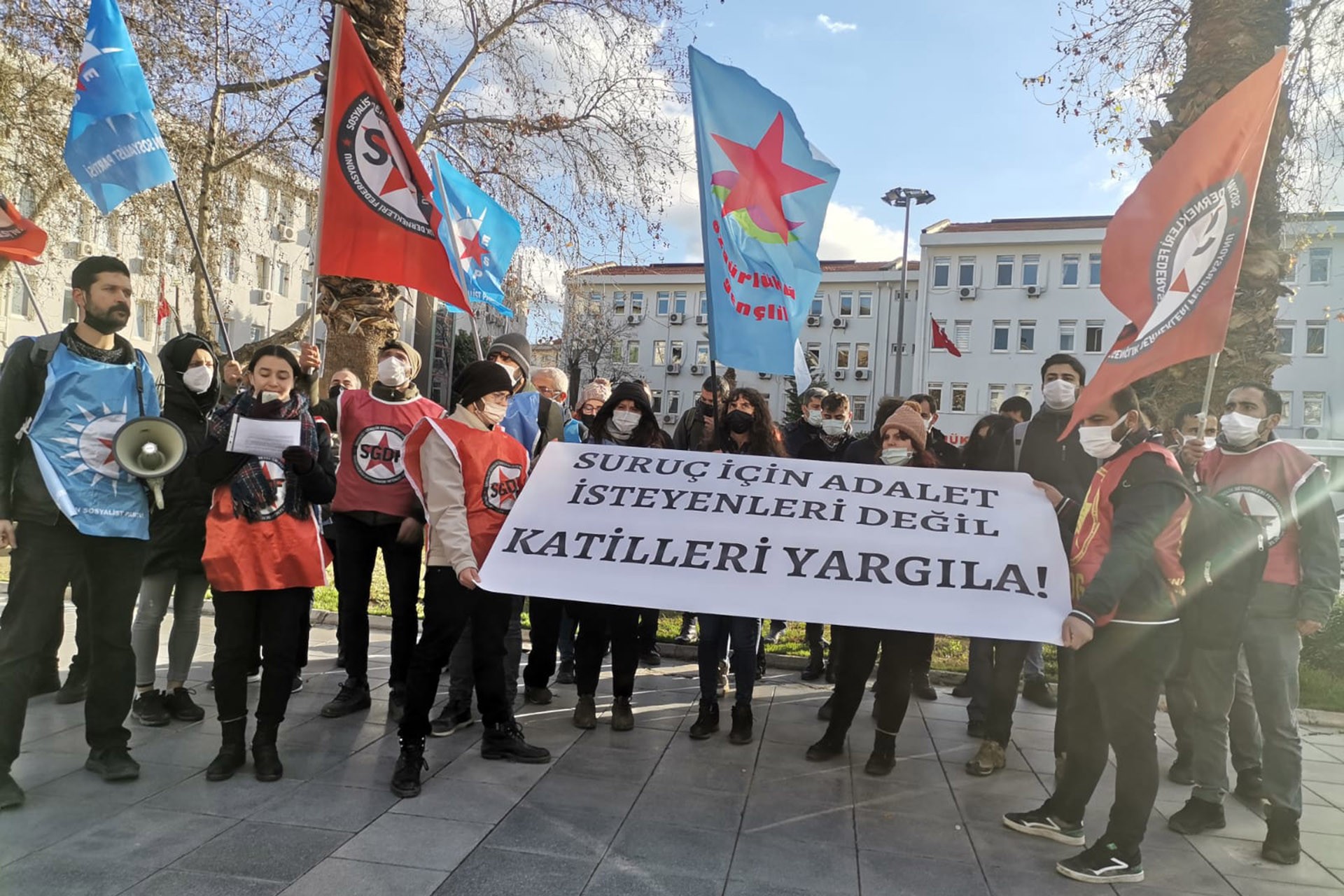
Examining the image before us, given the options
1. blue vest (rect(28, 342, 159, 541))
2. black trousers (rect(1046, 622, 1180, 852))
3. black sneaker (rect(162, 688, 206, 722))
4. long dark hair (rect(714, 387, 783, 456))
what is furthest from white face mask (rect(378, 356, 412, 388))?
black trousers (rect(1046, 622, 1180, 852))

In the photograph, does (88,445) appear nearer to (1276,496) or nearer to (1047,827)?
(1047,827)

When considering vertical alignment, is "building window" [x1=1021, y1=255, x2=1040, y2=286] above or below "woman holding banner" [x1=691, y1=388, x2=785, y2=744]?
above

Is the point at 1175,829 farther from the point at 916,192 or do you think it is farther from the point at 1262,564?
the point at 916,192

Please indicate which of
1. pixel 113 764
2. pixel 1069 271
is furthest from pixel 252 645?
pixel 1069 271

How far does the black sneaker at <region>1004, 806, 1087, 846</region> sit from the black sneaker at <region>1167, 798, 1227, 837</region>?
1.64 feet

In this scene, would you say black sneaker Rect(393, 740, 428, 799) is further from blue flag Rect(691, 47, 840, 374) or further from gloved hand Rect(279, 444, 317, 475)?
blue flag Rect(691, 47, 840, 374)

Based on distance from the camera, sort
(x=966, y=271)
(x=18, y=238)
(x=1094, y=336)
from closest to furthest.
A: (x=18, y=238) < (x=1094, y=336) < (x=966, y=271)

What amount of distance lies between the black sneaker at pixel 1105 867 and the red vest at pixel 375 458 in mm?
3595

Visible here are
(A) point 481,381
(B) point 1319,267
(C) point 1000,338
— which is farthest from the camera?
(C) point 1000,338

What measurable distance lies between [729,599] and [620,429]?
1.68 metres

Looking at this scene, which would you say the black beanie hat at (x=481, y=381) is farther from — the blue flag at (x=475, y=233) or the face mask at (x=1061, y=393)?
the blue flag at (x=475, y=233)

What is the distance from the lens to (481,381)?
4266 millimetres

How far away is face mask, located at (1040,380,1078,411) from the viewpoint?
5.29m

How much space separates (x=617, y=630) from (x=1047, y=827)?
2.44m
